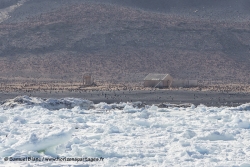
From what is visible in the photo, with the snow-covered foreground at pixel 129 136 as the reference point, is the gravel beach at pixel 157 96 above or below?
below

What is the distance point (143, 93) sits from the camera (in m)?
48.3

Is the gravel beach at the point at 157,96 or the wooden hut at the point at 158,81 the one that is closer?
the gravel beach at the point at 157,96

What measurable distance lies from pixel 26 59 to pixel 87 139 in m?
50.0

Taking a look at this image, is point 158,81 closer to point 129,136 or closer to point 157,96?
point 157,96

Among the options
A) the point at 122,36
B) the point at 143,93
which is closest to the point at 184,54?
the point at 122,36

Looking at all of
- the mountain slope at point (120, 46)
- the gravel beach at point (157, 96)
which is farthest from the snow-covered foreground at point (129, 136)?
the mountain slope at point (120, 46)

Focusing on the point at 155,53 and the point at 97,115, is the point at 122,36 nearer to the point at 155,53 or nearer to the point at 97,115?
the point at 155,53

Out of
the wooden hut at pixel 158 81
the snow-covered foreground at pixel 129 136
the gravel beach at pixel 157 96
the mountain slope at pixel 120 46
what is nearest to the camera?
the snow-covered foreground at pixel 129 136

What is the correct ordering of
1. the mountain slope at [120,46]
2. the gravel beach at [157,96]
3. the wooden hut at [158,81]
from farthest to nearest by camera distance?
the mountain slope at [120,46]
the wooden hut at [158,81]
the gravel beach at [157,96]

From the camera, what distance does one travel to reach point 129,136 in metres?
27.9

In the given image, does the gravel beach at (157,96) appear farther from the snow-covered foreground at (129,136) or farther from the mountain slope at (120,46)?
the mountain slope at (120,46)

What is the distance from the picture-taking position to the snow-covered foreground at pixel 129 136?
23000 mm

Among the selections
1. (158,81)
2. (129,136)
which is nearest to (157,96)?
(158,81)

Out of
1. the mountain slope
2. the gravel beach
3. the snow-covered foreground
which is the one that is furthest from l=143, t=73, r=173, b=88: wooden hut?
the snow-covered foreground
